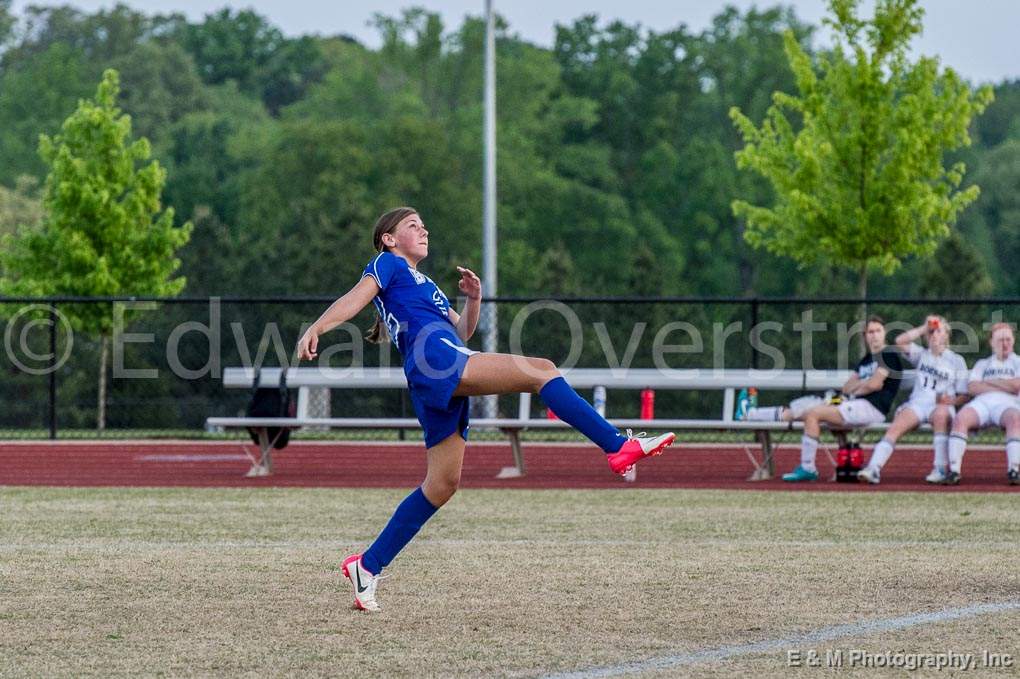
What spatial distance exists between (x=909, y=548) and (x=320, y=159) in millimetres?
56802

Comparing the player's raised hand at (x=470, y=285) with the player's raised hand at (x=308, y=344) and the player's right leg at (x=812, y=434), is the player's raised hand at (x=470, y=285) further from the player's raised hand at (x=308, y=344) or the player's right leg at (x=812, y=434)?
the player's right leg at (x=812, y=434)

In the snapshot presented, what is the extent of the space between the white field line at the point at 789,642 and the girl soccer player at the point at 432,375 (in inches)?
43.7

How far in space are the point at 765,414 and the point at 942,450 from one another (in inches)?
67.7

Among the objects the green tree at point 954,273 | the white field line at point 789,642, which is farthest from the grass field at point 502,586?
the green tree at point 954,273

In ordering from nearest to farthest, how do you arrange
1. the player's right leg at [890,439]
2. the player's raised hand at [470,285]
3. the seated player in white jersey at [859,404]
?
the player's raised hand at [470,285] < the player's right leg at [890,439] < the seated player in white jersey at [859,404]

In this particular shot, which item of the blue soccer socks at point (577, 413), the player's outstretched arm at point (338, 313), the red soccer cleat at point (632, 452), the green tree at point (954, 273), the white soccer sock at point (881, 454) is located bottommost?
the white soccer sock at point (881, 454)

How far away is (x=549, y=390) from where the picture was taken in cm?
743

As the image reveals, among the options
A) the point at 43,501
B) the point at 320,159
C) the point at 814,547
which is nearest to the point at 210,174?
the point at 320,159

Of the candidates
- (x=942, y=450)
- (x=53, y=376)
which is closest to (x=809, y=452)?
(x=942, y=450)

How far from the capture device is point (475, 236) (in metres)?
65.2

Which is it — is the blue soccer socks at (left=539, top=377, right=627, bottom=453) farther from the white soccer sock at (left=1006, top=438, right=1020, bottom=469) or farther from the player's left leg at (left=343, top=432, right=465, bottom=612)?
the white soccer sock at (left=1006, top=438, right=1020, bottom=469)

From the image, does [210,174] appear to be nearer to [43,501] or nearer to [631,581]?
[43,501]

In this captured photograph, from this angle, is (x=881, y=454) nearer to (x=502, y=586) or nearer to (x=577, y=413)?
(x=502, y=586)

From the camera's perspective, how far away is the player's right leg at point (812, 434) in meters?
15.3
